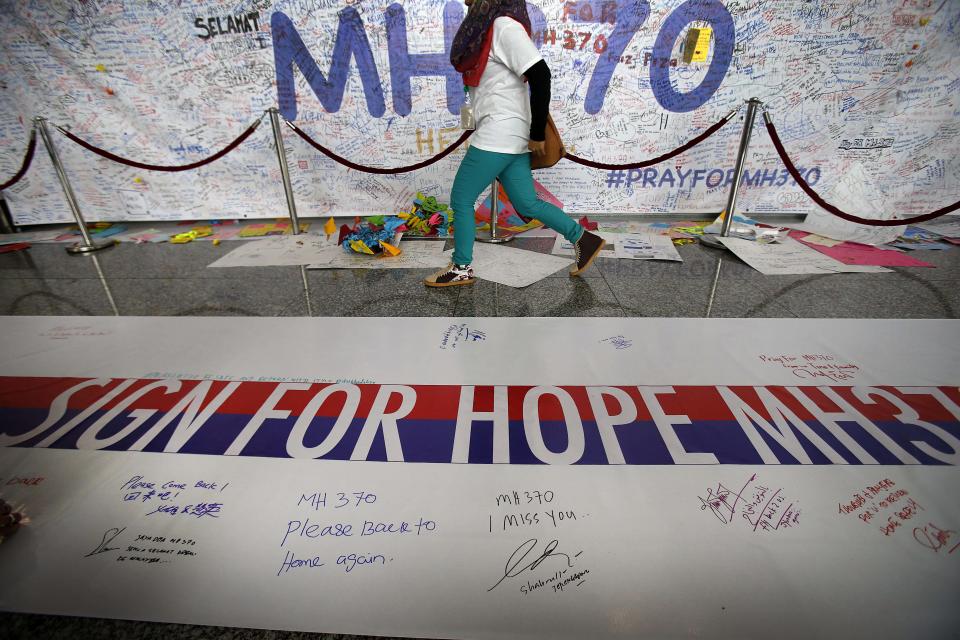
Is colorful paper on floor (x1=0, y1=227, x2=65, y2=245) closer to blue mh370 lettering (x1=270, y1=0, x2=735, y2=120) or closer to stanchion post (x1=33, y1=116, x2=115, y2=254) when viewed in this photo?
stanchion post (x1=33, y1=116, x2=115, y2=254)

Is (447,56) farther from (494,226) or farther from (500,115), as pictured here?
(500,115)

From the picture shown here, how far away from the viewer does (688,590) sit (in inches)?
34.0

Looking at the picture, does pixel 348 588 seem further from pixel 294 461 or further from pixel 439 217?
pixel 439 217

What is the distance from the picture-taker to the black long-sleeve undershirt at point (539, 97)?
183 cm

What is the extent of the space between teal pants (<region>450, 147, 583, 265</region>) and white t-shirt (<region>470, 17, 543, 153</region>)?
0.20ft

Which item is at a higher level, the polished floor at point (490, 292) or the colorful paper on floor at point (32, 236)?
the colorful paper on floor at point (32, 236)

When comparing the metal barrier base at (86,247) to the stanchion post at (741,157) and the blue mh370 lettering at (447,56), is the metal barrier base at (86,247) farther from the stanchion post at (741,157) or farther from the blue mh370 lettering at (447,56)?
the stanchion post at (741,157)

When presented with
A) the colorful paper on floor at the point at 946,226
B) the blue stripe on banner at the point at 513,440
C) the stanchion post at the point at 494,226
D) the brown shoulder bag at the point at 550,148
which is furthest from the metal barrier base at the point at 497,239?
the colorful paper on floor at the point at 946,226

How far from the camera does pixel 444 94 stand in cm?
324

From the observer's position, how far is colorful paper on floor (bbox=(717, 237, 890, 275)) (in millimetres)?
2482
